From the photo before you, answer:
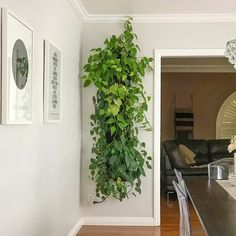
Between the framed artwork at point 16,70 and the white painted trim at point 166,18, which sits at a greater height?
the white painted trim at point 166,18

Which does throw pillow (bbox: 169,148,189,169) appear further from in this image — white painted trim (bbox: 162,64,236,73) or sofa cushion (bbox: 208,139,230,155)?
white painted trim (bbox: 162,64,236,73)

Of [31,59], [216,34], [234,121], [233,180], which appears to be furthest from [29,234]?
[234,121]

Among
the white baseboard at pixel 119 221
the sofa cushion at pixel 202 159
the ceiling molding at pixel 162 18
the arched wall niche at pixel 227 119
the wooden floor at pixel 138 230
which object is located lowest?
the wooden floor at pixel 138 230

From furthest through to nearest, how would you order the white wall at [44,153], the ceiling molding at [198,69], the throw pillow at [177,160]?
1. the ceiling molding at [198,69]
2. the throw pillow at [177,160]
3. the white wall at [44,153]

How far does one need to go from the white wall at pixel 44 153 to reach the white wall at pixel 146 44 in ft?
0.74

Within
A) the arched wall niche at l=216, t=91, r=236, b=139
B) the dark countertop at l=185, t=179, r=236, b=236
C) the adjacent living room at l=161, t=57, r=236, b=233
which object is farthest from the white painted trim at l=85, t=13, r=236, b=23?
the arched wall niche at l=216, t=91, r=236, b=139

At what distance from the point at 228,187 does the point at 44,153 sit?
153 centimetres

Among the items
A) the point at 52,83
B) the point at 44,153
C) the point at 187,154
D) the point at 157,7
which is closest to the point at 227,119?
the point at 187,154

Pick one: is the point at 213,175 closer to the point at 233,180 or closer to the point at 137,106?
the point at 233,180

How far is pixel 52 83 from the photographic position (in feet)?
11.6

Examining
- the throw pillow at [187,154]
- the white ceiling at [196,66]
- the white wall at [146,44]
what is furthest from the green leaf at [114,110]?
the white ceiling at [196,66]

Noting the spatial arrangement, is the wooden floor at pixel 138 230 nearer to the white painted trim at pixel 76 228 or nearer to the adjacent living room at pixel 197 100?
the white painted trim at pixel 76 228

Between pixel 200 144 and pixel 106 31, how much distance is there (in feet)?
12.6

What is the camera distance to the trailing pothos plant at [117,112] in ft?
15.6
